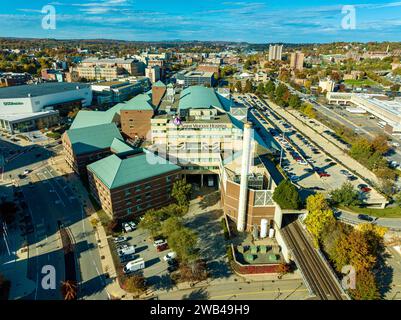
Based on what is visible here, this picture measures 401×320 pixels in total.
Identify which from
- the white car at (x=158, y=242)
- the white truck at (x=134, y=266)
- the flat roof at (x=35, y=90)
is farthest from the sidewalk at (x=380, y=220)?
the flat roof at (x=35, y=90)

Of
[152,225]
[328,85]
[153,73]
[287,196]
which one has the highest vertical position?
[153,73]

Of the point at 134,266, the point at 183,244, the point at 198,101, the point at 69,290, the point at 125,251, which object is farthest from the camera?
the point at 198,101

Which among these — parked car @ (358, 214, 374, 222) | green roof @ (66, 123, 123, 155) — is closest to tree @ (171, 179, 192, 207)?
green roof @ (66, 123, 123, 155)

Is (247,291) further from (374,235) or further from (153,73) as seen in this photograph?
(153,73)

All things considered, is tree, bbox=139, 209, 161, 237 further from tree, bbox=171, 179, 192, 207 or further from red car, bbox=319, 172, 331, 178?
red car, bbox=319, 172, 331, 178

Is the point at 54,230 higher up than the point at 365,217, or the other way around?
the point at 365,217

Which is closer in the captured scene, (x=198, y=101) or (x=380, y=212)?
(x=380, y=212)

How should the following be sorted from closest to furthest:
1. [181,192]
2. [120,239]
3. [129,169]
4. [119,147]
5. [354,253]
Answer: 1. [354,253]
2. [120,239]
3. [129,169]
4. [181,192]
5. [119,147]

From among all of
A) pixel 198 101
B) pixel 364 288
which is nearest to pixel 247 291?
pixel 364 288
